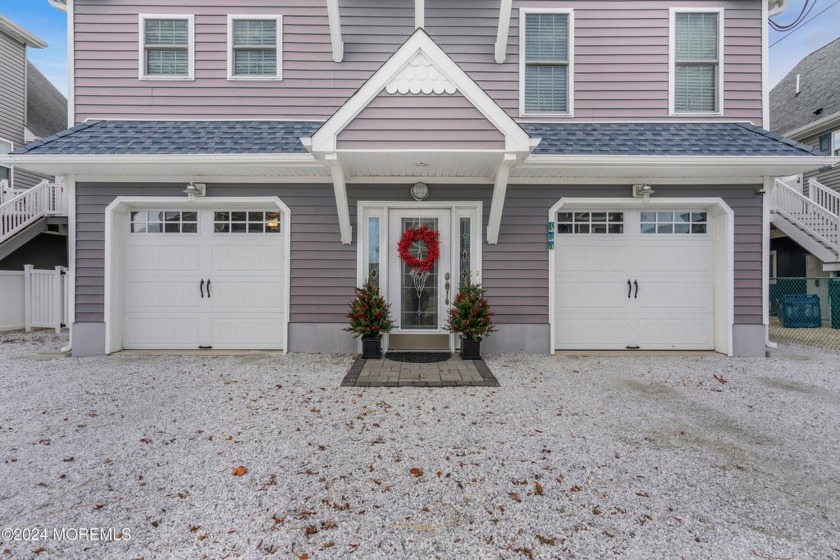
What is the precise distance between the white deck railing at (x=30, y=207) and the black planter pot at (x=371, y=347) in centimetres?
849

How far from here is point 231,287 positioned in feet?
19.7

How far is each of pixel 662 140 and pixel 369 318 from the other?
4.85 m

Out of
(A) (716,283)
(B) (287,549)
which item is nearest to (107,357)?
(B) (287,549)

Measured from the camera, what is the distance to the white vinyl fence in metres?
7.70

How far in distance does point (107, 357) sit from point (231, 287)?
6.39ft

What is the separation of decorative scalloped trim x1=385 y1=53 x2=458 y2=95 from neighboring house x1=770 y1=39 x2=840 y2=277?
29.9ft

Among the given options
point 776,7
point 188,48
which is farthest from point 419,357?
point 776,7

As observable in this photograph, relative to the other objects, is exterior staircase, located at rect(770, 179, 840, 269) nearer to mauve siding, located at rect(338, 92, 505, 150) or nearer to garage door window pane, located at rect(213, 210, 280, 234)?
mauve siding, located at rect(338, 92, 505, 150)

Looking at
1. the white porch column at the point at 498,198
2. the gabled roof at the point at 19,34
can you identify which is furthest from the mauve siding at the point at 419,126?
the gabled roof at the point at 19,34

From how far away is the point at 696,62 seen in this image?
611 centimetres

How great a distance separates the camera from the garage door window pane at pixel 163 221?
6.01 m

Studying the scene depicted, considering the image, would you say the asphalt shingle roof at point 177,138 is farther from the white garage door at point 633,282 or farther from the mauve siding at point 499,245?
the white garage door at point 633,282

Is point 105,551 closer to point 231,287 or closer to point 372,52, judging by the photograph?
point 231,287

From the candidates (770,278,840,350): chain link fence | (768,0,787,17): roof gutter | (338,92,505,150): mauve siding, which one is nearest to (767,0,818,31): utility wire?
(768,0,787,17): roof gutter
